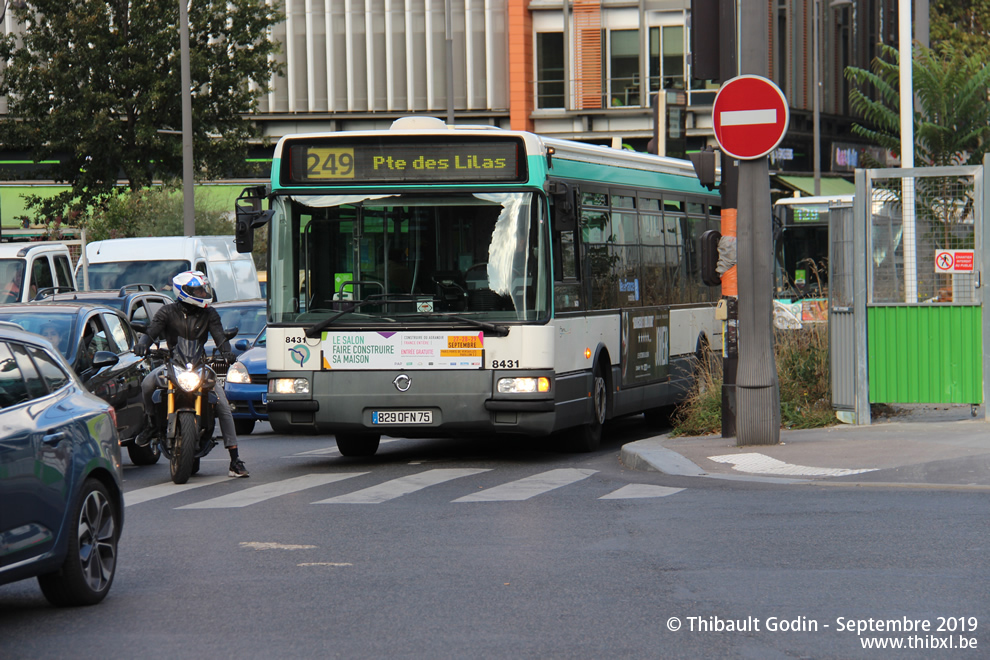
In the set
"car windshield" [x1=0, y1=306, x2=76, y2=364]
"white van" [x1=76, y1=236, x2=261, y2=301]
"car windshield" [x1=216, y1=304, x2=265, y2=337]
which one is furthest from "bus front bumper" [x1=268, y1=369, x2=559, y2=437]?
"white van" [x1=76, y1=236, x2=261, y2=301]

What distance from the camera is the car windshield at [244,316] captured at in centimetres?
2066

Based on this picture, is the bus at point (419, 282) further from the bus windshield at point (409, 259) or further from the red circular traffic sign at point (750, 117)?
the red circular traffic sign at point (750, 117)

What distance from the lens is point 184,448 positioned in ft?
41.7

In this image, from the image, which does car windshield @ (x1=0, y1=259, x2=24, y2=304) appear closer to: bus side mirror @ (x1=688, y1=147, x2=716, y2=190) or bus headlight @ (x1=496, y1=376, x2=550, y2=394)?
bus headlight @ (x1=496, y1=376, x2=550, y2=394)

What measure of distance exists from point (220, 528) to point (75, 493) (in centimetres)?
281

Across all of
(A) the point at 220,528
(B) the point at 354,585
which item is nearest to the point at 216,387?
(A) the point at 220,528

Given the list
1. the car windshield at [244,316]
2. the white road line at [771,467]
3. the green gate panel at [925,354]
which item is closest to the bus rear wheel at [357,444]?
the white road line at [771,467]

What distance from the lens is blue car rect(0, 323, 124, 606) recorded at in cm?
668

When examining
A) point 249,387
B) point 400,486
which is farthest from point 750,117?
point 249,387

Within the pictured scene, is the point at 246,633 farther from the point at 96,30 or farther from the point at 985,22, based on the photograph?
the point at 985,22

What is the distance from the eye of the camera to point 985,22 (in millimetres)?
49812

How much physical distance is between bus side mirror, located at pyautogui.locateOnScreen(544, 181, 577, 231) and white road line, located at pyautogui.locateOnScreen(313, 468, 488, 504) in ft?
7.29

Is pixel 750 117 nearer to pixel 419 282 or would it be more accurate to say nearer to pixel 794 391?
pixel 419 282

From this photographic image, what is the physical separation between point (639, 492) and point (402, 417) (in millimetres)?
2826
